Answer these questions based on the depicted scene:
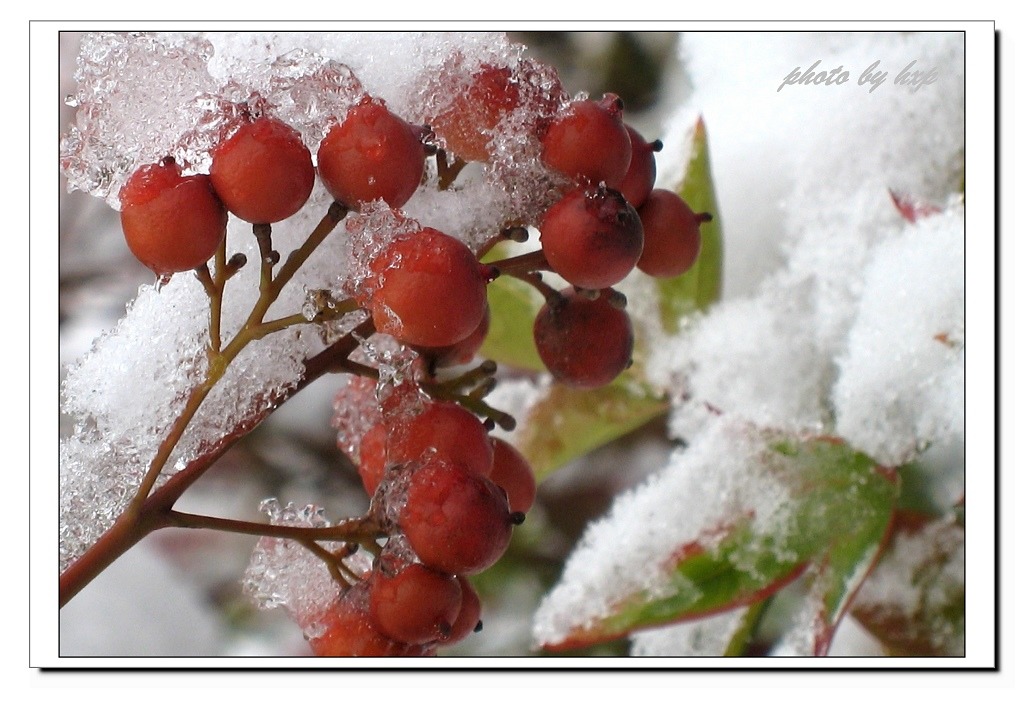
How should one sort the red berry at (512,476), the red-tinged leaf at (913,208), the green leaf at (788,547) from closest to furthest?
the red berry at (512,476), the green leaf at (788,547), the red-tinged leaf at (913,208)

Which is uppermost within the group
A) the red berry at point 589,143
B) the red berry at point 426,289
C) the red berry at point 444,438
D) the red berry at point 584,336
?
the red berry at point 589,143

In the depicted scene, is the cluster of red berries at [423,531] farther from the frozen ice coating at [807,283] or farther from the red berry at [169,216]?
the frozen ice coating at [807,283]

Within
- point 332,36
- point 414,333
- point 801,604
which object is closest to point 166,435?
point 414,333

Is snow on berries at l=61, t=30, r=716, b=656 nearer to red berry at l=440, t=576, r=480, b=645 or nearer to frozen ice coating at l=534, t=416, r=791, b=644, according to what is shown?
red berry at l=440, t=576, r=480, b=645

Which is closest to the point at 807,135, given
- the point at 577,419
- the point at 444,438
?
the point at 577,419

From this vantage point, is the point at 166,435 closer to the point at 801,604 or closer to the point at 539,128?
the point at 539,128

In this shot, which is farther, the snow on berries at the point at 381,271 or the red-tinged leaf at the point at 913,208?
the red-tinged leaf at the point at 913,208

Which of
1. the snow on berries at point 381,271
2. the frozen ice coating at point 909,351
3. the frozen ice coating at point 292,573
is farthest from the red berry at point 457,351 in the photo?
the frozen ice coating at point 909,351
